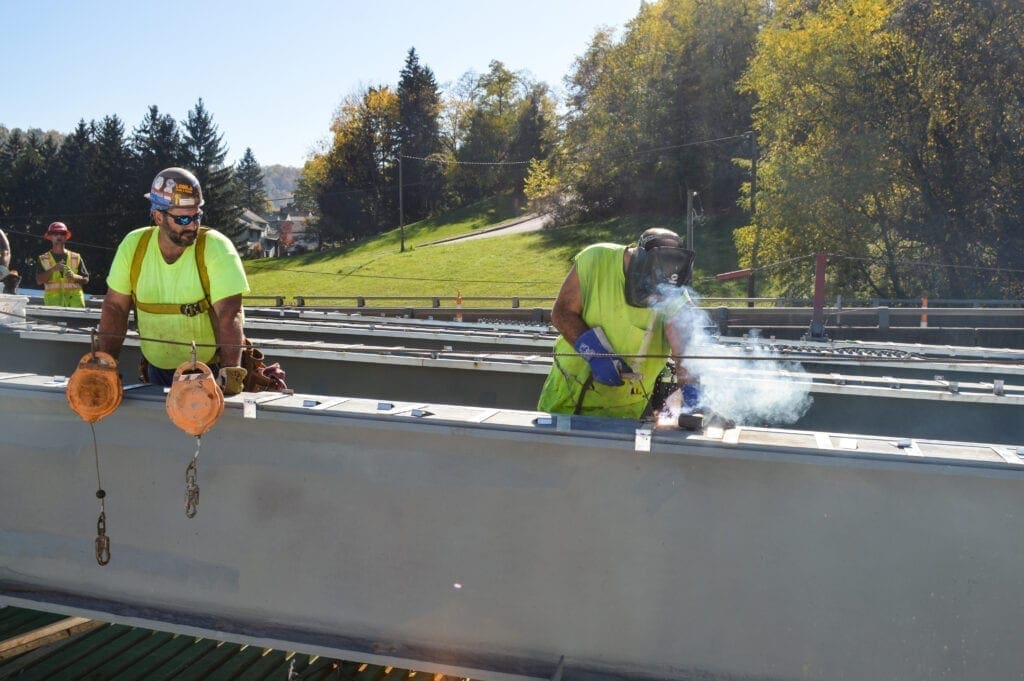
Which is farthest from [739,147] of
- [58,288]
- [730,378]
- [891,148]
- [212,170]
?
[730,378]

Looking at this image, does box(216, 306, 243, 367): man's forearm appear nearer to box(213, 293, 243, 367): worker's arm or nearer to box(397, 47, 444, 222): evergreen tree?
box(213, 293, 243, 367): worker's arm

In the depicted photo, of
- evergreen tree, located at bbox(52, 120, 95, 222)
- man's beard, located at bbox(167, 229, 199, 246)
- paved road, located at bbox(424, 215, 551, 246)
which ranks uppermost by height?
evergreen tree, located at bbox(52, 120, 95, 222)

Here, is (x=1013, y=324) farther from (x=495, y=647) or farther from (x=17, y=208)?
(x=17, y=208)

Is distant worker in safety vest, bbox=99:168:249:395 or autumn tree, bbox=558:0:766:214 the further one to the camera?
autumn tree, bbox=558:0:766:214

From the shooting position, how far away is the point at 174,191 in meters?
3.70

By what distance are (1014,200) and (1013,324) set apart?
36.1 feet

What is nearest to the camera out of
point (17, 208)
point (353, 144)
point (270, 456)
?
point (270, 456)

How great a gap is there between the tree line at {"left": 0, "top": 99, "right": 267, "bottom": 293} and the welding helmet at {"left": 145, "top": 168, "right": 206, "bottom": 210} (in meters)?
52.9

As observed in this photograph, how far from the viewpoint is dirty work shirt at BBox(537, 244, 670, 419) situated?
3.92 metres

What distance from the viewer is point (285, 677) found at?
3.71 meters

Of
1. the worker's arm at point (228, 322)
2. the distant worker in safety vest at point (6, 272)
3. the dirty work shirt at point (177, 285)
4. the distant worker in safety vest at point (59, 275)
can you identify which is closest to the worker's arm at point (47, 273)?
the distant worker in safety vest at point (59, 275)

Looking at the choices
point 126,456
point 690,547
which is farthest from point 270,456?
point 690,547

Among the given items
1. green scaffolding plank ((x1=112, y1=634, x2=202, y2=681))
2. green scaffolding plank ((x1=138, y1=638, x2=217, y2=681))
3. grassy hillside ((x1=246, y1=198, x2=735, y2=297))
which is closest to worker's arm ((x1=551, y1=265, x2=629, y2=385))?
green scaffolding plank ((x1=138, y1=638, x2=217, y2=681))

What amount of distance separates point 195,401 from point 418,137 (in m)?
82.3
